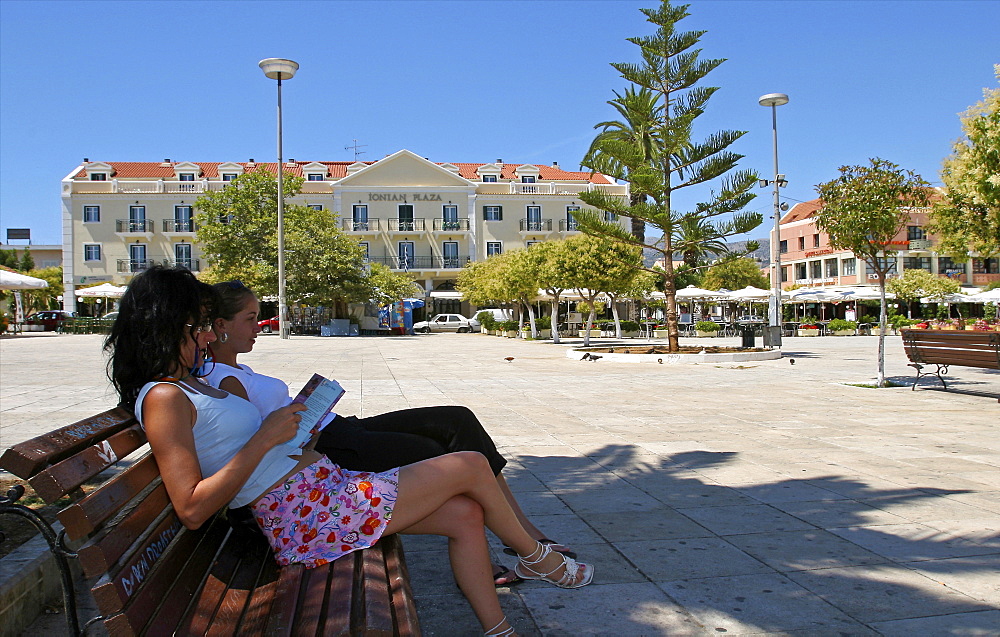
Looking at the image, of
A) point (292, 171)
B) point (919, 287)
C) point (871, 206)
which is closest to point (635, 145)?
point (871, 206)

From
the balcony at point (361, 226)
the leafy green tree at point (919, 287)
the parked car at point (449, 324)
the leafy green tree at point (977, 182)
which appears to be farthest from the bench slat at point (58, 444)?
the balcony at point (361, 226)

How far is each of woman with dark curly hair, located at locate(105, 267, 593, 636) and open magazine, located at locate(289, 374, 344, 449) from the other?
0.17 feet

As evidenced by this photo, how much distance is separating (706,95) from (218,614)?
18906mm

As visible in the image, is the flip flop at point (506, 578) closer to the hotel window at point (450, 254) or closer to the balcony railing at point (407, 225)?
the balcony railing at point (407, 225)

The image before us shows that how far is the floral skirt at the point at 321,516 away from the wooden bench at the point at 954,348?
8.93 m

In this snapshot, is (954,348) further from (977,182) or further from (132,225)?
(132,225)

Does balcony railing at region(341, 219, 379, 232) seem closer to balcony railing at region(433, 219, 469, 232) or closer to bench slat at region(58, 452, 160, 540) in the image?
balcony railing at region(433, 219, 469, 232)

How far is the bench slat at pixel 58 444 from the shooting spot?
183 cm

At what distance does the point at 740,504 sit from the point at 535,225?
49562 mm

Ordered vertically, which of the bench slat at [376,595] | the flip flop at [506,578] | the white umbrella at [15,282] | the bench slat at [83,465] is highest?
the white umbrella at [15,282]

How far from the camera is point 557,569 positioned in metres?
3.01

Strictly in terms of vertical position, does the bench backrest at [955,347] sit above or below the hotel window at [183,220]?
below

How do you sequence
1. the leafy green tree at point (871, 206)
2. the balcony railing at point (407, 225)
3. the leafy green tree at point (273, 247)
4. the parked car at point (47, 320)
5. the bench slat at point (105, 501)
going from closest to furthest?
the bench slat at point (105, 501) → the leafy green tree at point (871, 206) → the leafy green tree at point (273, 247) → the parked car at point (47, 320) → the balcony railing at point (407, 225)

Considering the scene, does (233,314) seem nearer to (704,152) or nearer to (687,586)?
(687,586)
